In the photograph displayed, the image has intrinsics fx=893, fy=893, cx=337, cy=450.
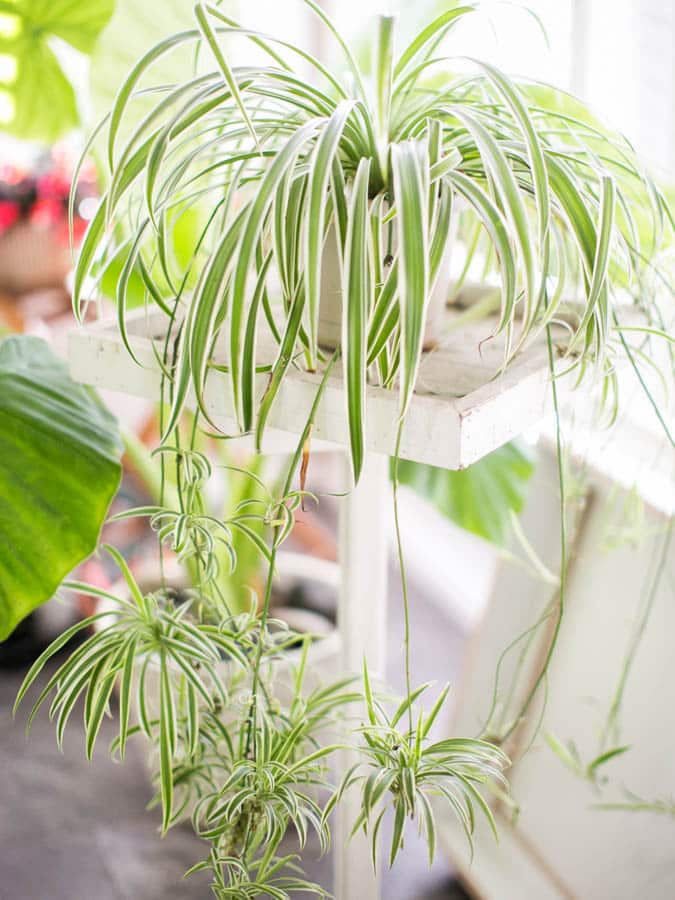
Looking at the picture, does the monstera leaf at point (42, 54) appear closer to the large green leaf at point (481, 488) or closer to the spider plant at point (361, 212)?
the spider plant at point (361, 212)

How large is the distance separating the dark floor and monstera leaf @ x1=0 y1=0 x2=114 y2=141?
1059 mm

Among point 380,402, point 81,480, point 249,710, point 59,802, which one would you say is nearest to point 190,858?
point 59,802

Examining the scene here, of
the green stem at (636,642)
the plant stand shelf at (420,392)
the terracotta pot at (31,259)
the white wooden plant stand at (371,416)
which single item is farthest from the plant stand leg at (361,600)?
the terracotta pot at (31,259)

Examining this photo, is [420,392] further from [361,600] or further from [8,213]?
[8,213]

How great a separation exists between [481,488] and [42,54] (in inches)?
33.5

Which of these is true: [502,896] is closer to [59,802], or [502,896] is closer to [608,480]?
[608,480]

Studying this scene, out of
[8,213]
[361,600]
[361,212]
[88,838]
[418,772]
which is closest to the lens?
[361,212]

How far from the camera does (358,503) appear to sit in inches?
37.5

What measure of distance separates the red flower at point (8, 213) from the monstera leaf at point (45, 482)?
1.45 m

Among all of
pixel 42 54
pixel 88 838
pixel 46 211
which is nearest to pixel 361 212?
pixel 42 54

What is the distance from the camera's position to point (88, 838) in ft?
4.75

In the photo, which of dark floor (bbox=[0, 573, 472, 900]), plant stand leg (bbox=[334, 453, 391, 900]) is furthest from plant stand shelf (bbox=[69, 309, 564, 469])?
dark floor (bbox=[0, 573, 472, 900])

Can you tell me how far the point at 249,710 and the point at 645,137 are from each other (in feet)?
3.67

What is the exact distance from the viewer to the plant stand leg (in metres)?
0.96
